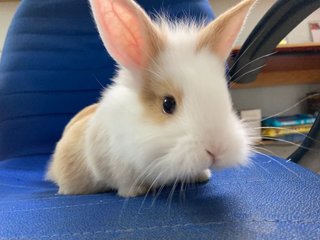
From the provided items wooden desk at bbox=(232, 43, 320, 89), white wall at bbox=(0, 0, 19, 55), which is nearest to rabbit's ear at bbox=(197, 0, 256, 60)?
wooden desk at bbox=(232, 43, 320, 89)

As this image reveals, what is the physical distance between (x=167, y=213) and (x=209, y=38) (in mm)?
319

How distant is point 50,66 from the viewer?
1.34 metres

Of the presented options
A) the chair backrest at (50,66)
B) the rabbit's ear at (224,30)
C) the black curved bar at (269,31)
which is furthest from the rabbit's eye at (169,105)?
the chair backrest at (50,66)

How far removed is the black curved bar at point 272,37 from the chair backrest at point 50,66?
1.73 feet

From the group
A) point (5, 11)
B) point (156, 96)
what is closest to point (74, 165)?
point (156, 96)

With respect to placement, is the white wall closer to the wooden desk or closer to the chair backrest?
the chair backrest

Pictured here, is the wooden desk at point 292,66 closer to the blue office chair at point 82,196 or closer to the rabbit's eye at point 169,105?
the blue office chair at point 82,196

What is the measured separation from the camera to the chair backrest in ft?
4.28

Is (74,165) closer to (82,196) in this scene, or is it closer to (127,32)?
(82,196)

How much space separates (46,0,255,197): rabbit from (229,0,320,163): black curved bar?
0.08m

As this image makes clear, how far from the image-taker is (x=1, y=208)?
2.25ft

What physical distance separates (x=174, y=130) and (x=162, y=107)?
0.07 m

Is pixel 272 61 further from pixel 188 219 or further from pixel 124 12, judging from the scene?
pixel 188 219

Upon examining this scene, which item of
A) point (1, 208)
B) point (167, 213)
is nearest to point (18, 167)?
point (1, 208)
